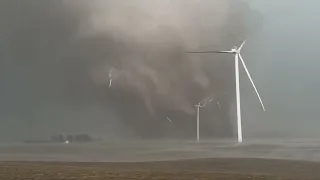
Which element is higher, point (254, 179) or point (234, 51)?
point (234, 51)

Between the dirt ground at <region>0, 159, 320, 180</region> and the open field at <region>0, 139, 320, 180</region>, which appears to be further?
the open field at <region>0, 139, 320, 180</region>

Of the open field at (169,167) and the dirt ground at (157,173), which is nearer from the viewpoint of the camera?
the dirt ground at (157,173)

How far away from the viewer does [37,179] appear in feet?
162

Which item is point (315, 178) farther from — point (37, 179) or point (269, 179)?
point (37, 179)

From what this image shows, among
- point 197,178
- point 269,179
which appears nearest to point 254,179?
point 269,179

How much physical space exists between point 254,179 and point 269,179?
6.36 ft

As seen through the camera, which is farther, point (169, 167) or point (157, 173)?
point (169, 167)

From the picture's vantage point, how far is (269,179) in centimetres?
4909

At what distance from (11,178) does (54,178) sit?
4.51 metres

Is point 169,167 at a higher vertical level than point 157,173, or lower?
higher

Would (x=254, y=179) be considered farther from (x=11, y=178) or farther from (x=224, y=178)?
(x=11, y=178)

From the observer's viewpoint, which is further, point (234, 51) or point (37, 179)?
point (234, 51)

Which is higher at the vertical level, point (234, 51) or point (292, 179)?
point (234, 51)

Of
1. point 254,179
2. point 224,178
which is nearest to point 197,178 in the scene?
point 224,178
